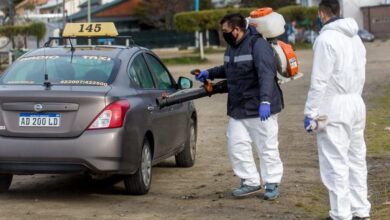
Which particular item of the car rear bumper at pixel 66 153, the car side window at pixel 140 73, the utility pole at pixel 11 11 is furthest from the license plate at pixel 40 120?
the utility pole at pixel 11 11

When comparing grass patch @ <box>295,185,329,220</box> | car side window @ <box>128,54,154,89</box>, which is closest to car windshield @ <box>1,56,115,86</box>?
car side window @ <box>128,54,154,89</box>

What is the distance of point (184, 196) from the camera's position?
28.4 feet

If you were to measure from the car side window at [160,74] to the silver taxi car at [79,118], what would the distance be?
0.69 metres

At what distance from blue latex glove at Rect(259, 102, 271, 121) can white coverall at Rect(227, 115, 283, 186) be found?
0.37 metres

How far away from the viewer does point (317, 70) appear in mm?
6660

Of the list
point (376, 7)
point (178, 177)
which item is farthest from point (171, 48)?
point (178, 177)

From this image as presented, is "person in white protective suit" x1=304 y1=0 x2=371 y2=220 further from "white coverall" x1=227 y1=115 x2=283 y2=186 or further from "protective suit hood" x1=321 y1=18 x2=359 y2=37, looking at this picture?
"white coverall" x1=227 y1=115 x2=283 y2=186

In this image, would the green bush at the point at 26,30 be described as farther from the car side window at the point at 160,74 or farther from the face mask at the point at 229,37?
the face mask at the point at 229,37

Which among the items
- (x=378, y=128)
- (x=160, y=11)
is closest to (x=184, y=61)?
(x=378, y=128)

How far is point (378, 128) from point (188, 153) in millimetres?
4643

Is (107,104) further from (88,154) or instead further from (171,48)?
(171,48)

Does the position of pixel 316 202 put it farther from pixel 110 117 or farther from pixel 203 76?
pixel 110 117

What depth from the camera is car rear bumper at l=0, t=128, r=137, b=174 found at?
25.7 feet

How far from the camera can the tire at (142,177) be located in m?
8.49
